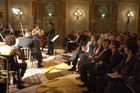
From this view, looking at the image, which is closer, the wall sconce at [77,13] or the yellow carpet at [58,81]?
the yellow carpet at [58,81]

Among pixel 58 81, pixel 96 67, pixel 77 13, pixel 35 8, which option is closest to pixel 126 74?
pixel 96 67

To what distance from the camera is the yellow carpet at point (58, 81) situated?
3966 millimetres

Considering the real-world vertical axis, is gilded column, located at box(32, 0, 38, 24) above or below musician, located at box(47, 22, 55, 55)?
above

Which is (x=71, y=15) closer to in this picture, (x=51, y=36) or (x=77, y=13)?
(x=77, y=13)

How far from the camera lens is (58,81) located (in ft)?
15.1

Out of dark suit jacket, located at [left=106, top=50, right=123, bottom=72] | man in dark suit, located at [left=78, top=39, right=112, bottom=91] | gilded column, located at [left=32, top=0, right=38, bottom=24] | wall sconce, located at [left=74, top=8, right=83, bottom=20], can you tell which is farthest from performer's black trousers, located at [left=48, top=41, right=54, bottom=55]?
wall sconce, located at [left=74, top=8, right=83, bottom=20]

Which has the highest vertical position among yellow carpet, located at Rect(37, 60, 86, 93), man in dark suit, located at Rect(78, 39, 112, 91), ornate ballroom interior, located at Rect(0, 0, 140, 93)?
ornate ballroom interior, located at Rect(0, 0, 140, 93)

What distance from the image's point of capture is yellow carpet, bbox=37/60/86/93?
397cm

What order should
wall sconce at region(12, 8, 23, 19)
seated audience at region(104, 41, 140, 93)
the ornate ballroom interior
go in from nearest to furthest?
seated audience at region(104, 41, 140, 93) → wall sconce at region(12, 8, 23, 19) → the ornate ballroom interior

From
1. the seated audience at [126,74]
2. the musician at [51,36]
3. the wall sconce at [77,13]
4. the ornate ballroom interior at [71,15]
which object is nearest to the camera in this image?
the seated audience at [126,74]

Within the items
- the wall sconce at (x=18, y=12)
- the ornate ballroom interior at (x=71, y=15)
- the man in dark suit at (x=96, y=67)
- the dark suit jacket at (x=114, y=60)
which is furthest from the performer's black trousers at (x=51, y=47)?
the wall sconce at (x=18, y=12)

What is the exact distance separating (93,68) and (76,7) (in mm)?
10900

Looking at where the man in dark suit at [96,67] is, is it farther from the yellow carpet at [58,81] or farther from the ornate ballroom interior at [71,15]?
the ornate ballroom interior at [71,15]

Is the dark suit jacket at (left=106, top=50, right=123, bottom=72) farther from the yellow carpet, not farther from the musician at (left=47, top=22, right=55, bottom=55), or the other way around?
the musician at (left=47, top=22, right=55, bottom=55)
